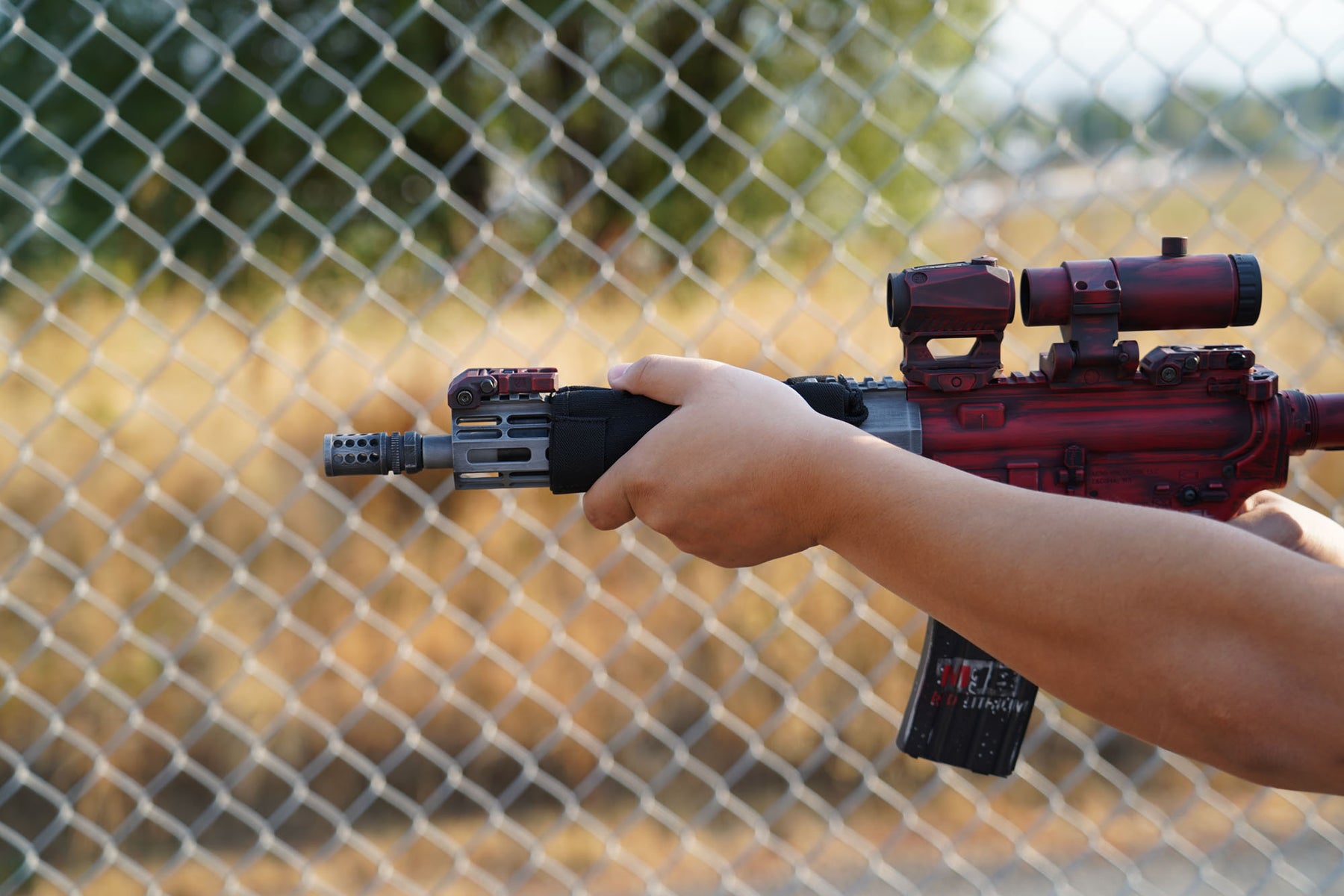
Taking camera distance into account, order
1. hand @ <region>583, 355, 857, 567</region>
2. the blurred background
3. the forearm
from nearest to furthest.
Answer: the forearm < hand @ <region>583, 355, 857, 567</region> < the blurred background

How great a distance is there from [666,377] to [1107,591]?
0.44 meters

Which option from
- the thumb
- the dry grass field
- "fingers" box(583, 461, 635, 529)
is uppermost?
the thumb

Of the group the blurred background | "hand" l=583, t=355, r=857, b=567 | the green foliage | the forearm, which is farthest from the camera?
the green foliage

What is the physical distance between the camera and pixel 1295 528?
1085mm

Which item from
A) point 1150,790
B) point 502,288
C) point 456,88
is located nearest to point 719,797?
point 1150,790

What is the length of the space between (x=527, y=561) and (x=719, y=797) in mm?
566

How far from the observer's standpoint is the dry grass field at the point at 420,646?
1832 millimetres

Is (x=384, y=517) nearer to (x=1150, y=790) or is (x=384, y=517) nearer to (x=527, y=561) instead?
(x=527, y=561)

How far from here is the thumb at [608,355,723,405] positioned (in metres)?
1.00

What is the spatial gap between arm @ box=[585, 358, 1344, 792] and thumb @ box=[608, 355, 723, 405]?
91mm

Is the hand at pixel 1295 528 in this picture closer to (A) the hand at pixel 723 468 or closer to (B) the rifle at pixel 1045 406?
(B) the rifle at pixel 1045 406

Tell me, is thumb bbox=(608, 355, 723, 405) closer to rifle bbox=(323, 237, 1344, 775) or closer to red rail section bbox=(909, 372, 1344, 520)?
rifle bbox=(323, 237, 1344, 775)

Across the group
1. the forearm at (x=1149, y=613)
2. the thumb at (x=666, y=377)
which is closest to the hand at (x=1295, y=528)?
the forearm at (x=1149, y=613)

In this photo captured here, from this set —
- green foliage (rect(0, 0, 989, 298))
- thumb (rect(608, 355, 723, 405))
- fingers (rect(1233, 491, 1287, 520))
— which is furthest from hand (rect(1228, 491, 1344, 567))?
green foliage (rect(0, 0, 989, 298))
